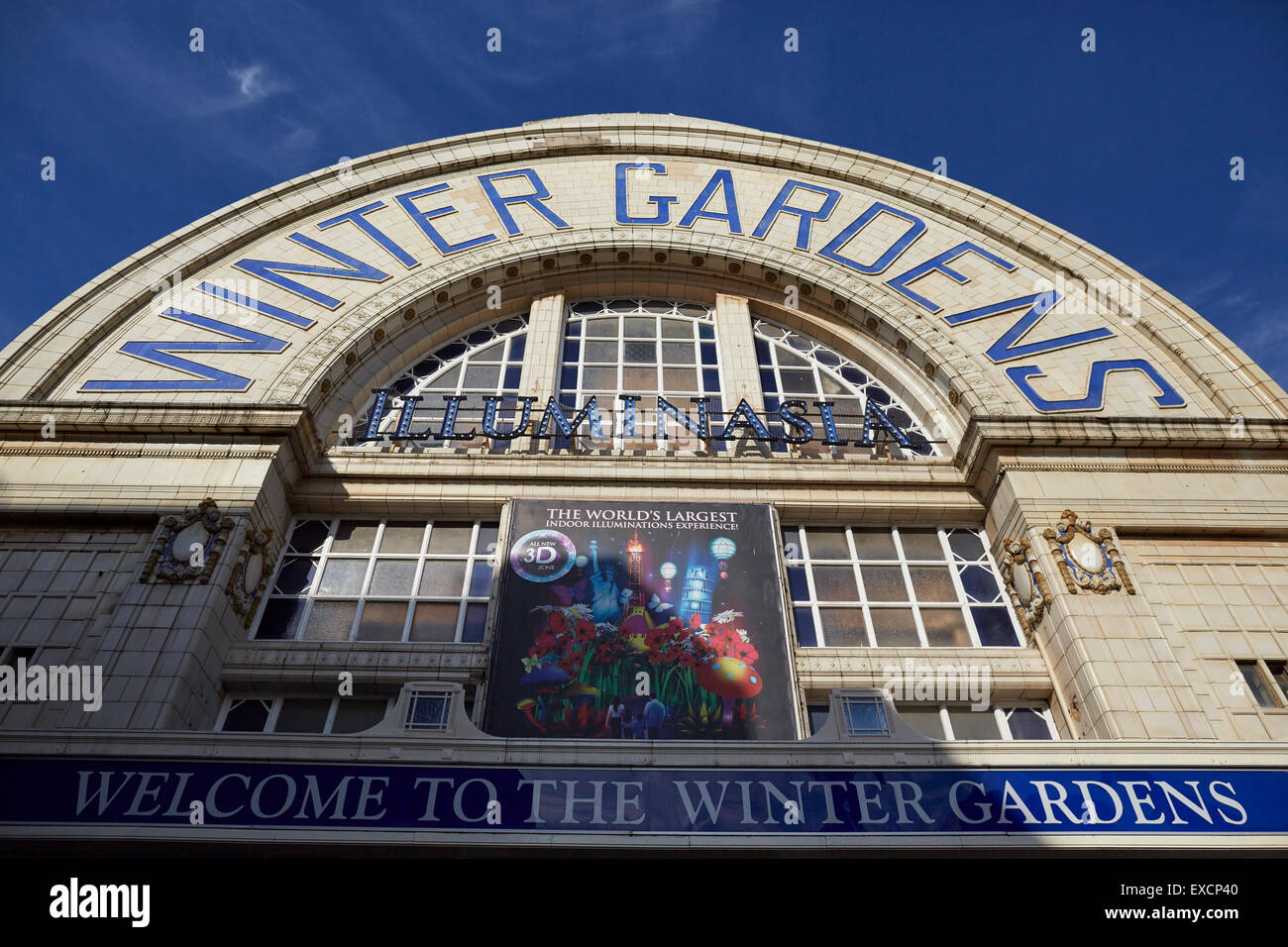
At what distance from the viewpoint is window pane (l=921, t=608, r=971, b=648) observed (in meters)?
15.7

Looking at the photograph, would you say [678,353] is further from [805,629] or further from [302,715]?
[302,715]

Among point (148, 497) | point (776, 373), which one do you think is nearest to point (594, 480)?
point (776, 373)

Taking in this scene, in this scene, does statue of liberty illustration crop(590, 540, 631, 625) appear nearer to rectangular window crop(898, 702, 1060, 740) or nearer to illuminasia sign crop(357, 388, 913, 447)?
illuminasia sign crop(357, 388, 913, 447)

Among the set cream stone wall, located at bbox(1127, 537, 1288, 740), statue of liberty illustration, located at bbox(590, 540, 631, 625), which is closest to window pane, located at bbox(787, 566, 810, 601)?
statue of liberty illustration, located at bbox(590, 540, 631, 625)

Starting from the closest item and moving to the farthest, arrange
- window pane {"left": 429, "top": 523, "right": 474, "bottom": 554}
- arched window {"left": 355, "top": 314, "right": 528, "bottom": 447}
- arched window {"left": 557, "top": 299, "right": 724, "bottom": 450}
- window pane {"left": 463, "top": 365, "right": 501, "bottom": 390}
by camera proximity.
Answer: window pane {"left": 429, "top": 523, "right": 474, "bottom": 554} < arched window {"left": 355, "top": 314, "right": 528, "bottom": 447} < arched window {"left": 557, "top": 299, "right": 724, "bottom": 450} < window pane {"left": 463, "top": 365, "right": 501, "bottom": 390}

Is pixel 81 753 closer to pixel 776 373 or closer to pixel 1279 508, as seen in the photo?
pixel 776 373

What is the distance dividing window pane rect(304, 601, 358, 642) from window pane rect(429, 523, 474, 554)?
1867 millimetres

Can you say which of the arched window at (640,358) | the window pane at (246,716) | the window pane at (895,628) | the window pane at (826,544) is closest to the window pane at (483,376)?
the arched window at (640,358)

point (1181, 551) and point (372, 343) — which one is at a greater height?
point (372, 343)

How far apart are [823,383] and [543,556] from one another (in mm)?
8833
